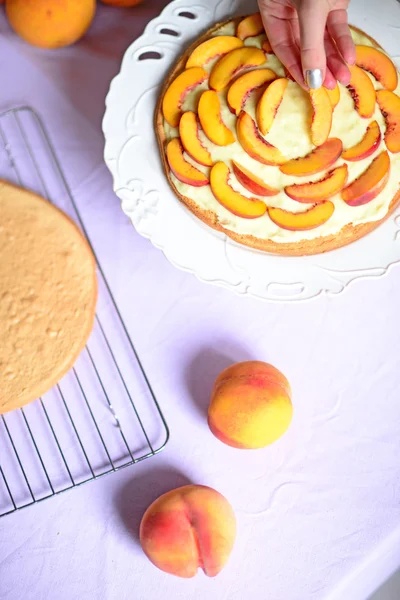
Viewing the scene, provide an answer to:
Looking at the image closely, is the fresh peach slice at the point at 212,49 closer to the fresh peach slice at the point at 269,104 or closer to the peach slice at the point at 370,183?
the fresh peach slice at the point at 269,104

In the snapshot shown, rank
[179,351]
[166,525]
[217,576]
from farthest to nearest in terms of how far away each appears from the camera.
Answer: [179,351] → [217,576] → [166,525]

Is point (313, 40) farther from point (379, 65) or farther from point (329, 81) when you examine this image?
point (379, 65)

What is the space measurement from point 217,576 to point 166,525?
226 mm

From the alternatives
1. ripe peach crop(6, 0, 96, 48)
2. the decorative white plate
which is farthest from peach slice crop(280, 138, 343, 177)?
ripe peach crop(6, 0, 96, 48)

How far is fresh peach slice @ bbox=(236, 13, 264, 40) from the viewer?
1.56 meters

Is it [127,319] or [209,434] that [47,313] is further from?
[209,434]

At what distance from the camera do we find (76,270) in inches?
60.4

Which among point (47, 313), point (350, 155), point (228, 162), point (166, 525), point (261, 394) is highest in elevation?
point (350, 155)

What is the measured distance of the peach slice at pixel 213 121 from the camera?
1.45 metres

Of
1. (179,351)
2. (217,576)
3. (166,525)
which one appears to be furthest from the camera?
(179,351)

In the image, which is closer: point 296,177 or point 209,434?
point 296,177

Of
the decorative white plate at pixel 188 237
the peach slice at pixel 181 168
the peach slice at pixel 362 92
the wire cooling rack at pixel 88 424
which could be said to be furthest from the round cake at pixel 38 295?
the peach slice at pixel 362 92

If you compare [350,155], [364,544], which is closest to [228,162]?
A: [350,155]

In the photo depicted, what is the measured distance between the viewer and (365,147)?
1445 mm
